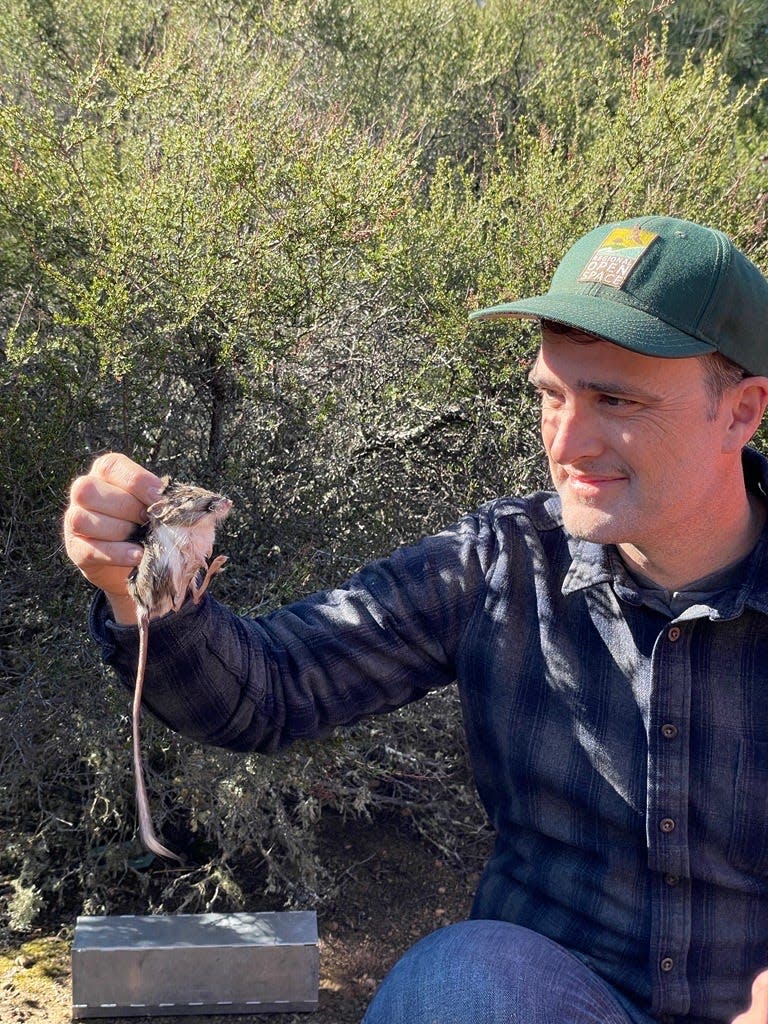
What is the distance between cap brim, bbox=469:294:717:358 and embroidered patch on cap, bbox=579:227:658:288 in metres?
0.06

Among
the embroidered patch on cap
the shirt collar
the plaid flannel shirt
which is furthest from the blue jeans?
the embroidered patch on cap

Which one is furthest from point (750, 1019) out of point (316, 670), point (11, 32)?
point (11, 32)

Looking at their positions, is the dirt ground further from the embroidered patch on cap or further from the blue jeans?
the embroidered patch on cap

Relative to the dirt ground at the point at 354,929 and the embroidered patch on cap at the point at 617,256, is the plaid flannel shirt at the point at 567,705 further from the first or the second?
the dirt ground at the point at 354,929

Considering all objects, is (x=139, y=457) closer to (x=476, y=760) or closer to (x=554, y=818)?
(x=476, y=760)

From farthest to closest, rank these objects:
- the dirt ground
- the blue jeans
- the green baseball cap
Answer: the dirt ground → the green baseball cap → the blue jeans

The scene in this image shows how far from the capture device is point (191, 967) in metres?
3.36

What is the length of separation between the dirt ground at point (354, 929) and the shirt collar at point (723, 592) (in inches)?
80.1

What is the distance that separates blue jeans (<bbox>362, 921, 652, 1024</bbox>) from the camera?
194cm

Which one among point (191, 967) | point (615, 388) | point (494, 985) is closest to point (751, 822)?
point (494, 985)

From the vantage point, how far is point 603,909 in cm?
215

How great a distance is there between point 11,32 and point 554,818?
5.65m

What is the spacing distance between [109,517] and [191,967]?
2.01 metres

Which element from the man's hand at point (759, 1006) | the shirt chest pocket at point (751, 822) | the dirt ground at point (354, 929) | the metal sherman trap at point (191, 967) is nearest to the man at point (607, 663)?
the shirt chest pocket at point (751, 822)
